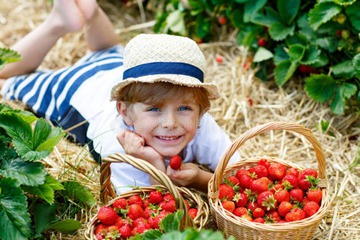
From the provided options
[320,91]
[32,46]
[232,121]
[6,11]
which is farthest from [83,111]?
[6,11]

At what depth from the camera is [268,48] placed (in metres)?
3.24

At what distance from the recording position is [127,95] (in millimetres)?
2299

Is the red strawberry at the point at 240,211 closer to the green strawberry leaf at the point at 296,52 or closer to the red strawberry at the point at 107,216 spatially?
the red strawberry at the point at 107,216

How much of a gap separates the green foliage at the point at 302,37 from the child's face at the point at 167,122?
847 millimetres

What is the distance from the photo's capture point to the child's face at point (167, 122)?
7.34 ft

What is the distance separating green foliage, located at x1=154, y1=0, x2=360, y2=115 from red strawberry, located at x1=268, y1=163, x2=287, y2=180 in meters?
0.66

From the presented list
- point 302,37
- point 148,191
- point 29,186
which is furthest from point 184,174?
point 302,37

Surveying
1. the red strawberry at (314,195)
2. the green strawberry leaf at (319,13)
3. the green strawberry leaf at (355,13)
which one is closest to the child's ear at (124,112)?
the red strawberry at (314,195)

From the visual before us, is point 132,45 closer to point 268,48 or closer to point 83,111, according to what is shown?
point 83,111

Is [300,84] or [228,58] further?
[228,58]

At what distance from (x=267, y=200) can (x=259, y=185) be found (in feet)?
0.30

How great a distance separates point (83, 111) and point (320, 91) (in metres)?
1.21

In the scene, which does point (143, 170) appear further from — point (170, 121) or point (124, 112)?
point (124, 112)

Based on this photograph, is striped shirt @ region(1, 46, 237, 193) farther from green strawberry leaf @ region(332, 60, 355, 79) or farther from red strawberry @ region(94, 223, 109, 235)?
green strawberry leaf @ region(332, 60, 355, 79)
